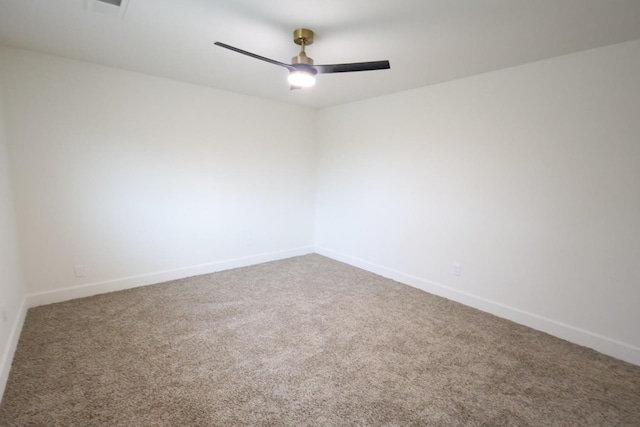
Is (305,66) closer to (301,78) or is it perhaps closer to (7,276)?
(301,78)

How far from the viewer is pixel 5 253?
221 centimetres

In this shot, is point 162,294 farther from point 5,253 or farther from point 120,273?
point 5,253

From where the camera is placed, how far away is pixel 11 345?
83.5 inches

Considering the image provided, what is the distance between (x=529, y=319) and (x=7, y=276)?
14.2 ft

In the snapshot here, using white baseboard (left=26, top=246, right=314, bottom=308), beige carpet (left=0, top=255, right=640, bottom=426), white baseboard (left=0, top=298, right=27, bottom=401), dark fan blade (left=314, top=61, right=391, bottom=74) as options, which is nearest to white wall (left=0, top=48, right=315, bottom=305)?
white baseboard (left=26, top=246, right=314, bottom=308)

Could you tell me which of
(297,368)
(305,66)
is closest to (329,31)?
(305,66)

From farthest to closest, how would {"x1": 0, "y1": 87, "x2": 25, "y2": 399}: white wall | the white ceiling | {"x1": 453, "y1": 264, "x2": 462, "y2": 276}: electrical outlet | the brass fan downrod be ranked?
1. {"x1": 453, "y1": 264, "x2": 462, "y2": 276}: electrical outlet
2. the brass fan downrod
3. {"x1": 0, "y1": 87, "x2": 25, "y2": 399}: white wall
4. the white ceiling

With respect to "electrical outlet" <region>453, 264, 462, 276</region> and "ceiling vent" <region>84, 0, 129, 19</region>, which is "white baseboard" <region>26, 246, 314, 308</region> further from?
"ceiling vent" <region>84, 0, 129, 19</region>

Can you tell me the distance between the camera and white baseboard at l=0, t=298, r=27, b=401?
183 cm

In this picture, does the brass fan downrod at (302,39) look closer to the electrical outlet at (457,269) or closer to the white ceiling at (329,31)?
the white ceiling at (329,31)

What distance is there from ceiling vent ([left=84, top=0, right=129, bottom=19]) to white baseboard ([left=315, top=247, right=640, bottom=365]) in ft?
11.9

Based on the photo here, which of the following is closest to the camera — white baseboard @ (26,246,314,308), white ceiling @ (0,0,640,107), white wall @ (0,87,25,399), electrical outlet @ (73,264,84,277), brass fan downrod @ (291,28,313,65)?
white ceiling @ (0,0,640,107)

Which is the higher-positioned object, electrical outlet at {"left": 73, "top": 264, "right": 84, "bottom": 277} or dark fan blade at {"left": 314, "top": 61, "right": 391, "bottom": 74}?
dark fan blade at {"left": 314, "top": 61, "right": 391, "bottom": 74}

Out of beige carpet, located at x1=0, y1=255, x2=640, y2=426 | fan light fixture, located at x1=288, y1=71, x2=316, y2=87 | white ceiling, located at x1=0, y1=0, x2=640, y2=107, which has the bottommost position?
beige carpet, located at x1=0, y1=255, x2=640, y2=426
